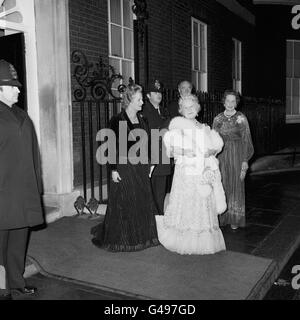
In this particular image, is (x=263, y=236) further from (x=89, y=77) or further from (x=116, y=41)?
(x=116, y=41)

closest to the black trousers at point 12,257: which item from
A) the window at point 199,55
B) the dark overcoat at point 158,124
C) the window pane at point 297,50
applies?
the dark overcoat at point 158,124

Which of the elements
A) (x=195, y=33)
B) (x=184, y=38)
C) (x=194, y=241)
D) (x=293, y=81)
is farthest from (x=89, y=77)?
(x=293, y=81)

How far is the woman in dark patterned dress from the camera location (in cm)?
582

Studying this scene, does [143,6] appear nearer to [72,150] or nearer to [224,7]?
[72,150]

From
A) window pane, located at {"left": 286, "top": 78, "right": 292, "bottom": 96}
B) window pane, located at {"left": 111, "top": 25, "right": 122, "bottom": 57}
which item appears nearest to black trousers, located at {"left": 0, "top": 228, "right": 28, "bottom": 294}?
window pane, located at {"left": 111, "top": 25, "right": 122, "bottom": 57}

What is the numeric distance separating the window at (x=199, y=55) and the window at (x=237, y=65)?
2713 millimetres

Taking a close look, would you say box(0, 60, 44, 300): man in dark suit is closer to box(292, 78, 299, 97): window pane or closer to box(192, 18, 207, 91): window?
box(192, 18, 207, 91): window

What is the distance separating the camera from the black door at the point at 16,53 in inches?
239

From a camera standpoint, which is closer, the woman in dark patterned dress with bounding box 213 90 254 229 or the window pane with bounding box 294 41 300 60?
the woman in dark patterned dress with bounding box 213 90 254 229

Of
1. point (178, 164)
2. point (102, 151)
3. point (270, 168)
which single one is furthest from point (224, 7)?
point (178, 164)

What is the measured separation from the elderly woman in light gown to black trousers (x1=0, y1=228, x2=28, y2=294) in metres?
1.78

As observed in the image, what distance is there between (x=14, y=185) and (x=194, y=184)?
6.55 ft

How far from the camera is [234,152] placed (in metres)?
5.86
